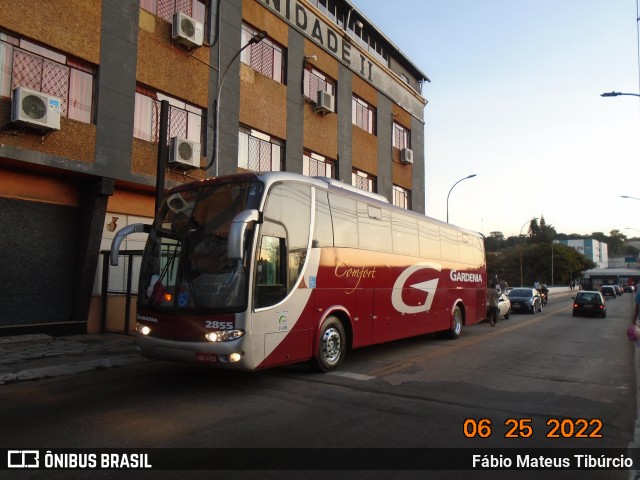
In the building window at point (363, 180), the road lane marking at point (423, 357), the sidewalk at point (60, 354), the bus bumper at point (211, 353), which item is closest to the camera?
the bus bumper at point (211, 353)

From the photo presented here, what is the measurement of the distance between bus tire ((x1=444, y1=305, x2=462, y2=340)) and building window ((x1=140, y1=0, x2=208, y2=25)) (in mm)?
12674

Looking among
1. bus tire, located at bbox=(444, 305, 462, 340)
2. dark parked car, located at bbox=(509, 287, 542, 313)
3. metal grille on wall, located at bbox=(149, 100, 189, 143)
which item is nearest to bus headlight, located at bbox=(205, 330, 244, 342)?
bus tire, located at bbox=(444, 305, 462, 340)

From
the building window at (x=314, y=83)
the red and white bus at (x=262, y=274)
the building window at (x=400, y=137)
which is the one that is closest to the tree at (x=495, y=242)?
the building window at (x=400, y=137)

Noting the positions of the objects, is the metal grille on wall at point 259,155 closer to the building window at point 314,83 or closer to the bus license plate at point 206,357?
the building window at point 314,83

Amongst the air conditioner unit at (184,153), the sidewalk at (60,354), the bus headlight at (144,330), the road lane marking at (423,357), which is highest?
the air conditioner unit at (184,153)

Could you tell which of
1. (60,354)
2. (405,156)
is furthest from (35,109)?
(405,156)

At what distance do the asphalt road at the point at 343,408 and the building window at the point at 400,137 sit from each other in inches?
799

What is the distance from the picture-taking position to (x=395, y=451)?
4.86 m

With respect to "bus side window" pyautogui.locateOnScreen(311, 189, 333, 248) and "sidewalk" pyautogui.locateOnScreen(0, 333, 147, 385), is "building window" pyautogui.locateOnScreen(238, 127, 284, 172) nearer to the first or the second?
"sidewalk" pyautogui.locateOnScreen(0, 333, 147, 385)

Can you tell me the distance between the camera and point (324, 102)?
68.7 ft

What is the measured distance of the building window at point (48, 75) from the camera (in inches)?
442

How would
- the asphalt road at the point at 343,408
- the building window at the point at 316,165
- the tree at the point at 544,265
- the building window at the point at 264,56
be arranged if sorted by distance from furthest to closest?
the tree at the point at 544,265
the building window at the point at 316,165
the building window at the point at 264,56
the asphalt road at the point at 343,408

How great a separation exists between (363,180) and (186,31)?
12.7 metres

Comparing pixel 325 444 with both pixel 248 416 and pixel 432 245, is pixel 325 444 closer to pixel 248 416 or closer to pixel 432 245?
pixel 248 416
